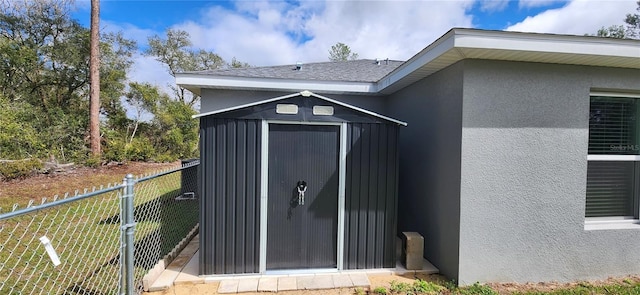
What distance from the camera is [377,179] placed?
144 inches

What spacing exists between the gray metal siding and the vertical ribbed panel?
1126mm

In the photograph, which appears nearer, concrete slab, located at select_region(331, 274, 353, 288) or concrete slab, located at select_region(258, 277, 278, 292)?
concrete slab, located at select_region(258, 277, 278, 292)

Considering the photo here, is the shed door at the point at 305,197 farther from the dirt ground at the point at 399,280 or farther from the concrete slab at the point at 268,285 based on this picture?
the dirt ground at the point at 399,280

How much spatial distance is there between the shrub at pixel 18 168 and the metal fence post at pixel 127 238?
1028cm

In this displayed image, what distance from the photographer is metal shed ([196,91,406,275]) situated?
11.1 feet

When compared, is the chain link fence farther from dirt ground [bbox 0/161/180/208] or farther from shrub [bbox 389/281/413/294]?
dirt ground [bbox 0/161/180/208]

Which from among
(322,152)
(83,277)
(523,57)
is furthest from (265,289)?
(523,57)

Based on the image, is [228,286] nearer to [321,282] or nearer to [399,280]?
[321,282]

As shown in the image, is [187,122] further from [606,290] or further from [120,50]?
[606,290]

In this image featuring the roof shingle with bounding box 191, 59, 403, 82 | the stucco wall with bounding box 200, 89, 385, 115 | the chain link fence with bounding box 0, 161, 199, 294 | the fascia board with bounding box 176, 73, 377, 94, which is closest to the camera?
the chain link fence with bounding box 0, 161, 199, 294

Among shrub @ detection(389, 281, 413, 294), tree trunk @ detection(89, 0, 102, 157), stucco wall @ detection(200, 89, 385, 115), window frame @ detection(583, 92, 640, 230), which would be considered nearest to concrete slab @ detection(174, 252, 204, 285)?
shrub @ detection(389, 281, 413, 294)

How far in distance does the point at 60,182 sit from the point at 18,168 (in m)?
1.26

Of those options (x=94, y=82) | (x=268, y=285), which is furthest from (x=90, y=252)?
(x=94, y=82)

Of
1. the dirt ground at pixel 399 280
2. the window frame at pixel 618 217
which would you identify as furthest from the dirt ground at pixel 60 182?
the window frame at pixel 618 217
